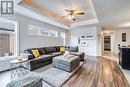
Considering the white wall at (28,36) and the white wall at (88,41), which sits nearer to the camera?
the white wall at (28,36)

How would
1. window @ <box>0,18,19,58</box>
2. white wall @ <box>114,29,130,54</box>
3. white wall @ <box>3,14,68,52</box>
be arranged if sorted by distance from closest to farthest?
window @ <box>0,18,19,58</box>
white wall @ <box>3,14,68,52</box>
white wall @ <box>114,29,130,54</box>

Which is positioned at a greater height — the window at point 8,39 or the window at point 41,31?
the window at point 41,31

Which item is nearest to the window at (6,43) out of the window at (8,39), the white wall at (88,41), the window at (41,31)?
the window at (8,39)

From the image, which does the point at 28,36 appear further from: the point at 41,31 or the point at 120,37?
the point at 120,37

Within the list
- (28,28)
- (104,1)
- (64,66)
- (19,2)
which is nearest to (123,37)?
(104,1)

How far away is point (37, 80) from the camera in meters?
1.99

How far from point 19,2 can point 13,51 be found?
7.61ft

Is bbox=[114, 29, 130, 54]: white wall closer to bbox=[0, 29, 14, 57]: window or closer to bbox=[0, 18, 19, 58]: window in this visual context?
bbox=[0, 18, 19, 58]: window

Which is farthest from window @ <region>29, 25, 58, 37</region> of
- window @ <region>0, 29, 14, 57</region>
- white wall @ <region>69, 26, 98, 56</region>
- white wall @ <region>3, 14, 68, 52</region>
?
white wall @ <region>69, 26, 98, 56</region>

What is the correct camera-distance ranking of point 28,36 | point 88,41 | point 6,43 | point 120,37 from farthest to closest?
point 120,37 → point 88,41 → point 28,36 → point 6,43

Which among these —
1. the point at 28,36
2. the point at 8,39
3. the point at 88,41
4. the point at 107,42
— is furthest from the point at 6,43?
the point at 107,42

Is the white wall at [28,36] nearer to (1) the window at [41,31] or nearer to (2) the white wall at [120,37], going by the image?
(1) the window at [41,31]

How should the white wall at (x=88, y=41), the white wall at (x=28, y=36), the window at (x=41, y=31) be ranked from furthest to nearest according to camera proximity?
the white wall at (x=88, y=41)
the window at (x=41, y=31)
the white wall at (x=28, y=36)

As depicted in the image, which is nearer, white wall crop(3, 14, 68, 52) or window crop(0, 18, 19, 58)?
window crop(0, 18, 19, 58)
